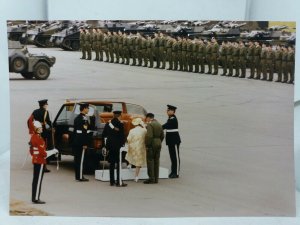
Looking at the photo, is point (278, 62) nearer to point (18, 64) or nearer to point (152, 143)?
point (152, 143)

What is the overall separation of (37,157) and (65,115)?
0.54m

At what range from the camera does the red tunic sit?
645 centimetres

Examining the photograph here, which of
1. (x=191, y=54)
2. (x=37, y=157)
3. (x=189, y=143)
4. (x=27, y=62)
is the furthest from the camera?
(x=191, y=54)

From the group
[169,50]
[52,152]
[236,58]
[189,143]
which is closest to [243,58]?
[236,58]

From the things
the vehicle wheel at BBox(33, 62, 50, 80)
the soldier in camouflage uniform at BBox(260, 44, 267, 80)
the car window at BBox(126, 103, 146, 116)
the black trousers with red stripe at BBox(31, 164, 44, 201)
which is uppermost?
the soldier in camouflage uniform at BBox(260, 44, 267, 80)

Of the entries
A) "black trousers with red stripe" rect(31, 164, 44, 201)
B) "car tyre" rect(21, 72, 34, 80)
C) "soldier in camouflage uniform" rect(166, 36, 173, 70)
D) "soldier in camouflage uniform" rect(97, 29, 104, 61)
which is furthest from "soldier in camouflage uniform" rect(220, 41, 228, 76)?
"black trousers with red stripe" rect(31, 164, 44, 201)

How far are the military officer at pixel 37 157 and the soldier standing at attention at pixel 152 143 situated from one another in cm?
106

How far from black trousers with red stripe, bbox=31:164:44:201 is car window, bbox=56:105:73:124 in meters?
0.52

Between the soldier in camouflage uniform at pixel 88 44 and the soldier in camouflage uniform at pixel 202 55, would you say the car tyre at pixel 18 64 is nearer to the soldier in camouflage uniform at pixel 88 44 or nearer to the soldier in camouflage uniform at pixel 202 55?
the soldier in camouflage uniform at pixel 88 44

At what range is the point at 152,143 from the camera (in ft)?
21.3

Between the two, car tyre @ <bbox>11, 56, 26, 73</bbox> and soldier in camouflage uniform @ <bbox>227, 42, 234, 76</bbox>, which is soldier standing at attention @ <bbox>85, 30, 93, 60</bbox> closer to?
car tyre @ <bbox>11, 56, 26, 73</bbox>

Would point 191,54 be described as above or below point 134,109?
above

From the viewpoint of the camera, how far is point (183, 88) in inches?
256

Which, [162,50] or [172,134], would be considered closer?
[172,134]
